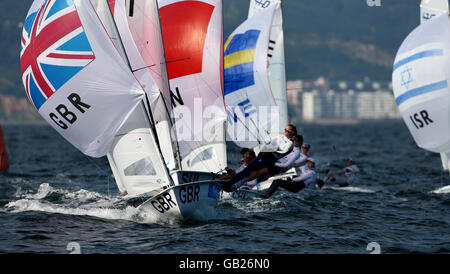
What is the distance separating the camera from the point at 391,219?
1142cm

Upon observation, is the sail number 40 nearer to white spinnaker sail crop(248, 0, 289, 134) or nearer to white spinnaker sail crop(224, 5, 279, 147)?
white spinnaker sail crop(248, 0, 289, 134)

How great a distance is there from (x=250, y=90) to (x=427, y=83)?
615 centimetres

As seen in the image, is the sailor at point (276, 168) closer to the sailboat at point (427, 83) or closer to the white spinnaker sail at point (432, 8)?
the sailboat at point (427, 83)

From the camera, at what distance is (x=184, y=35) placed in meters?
12.8

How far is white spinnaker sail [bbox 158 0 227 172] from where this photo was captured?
41.5ft

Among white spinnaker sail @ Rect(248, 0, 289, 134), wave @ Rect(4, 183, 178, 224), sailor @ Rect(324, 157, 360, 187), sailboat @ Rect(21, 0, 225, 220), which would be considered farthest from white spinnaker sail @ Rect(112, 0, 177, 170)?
sailor @ Rect(324, 157, 360, 187)

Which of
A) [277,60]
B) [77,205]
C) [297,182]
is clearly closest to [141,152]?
[77,205]

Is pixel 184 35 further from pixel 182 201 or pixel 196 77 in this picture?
pixel 182 201

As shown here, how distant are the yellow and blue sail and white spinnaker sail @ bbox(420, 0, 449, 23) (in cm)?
407

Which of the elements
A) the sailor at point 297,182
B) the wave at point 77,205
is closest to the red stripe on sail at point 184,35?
the sailor at point 297,182

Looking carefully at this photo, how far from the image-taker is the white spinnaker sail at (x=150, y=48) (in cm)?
1145

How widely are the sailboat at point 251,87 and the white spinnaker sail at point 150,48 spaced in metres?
4.57

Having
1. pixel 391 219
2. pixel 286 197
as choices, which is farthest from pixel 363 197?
pixel 391 219
